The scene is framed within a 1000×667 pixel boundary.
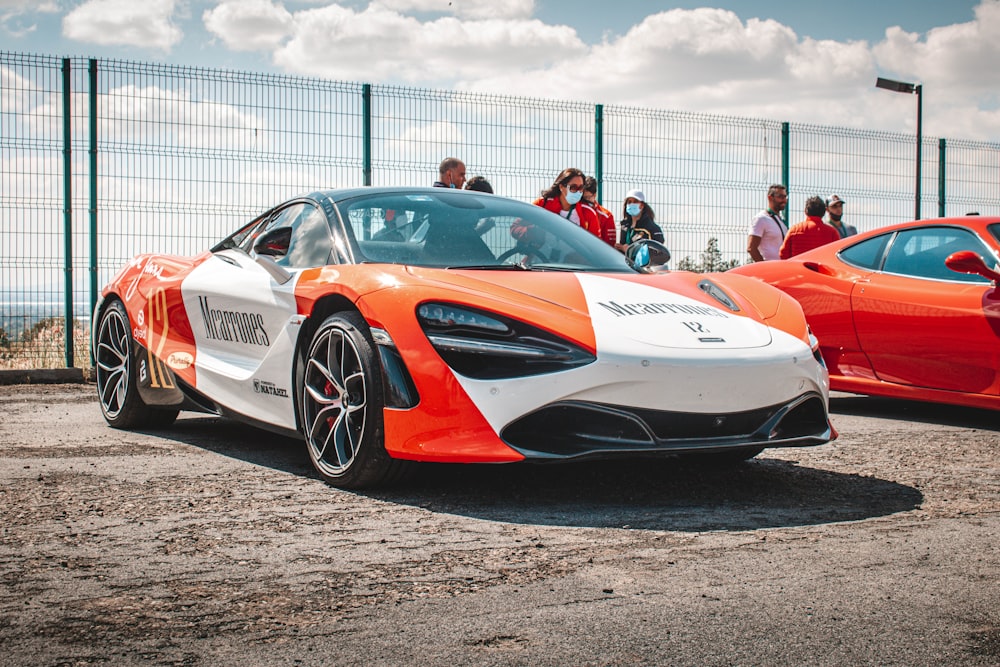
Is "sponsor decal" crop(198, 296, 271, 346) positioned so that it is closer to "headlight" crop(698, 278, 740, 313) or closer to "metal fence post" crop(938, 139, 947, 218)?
"headlight" crop(698, 278, 740, 313)

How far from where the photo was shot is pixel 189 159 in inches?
392

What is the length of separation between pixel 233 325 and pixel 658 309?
7.02 feet

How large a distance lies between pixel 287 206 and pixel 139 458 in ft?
4.72

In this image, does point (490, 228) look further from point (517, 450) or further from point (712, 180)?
point (712, 180)

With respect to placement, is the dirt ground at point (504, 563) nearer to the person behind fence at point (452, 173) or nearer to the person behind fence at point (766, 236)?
the person behind fence at point (452, 173)

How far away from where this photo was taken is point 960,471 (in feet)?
17.0

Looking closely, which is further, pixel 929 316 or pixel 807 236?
pixel 807 236

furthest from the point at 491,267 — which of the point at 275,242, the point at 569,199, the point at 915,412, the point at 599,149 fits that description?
the point at 599,149

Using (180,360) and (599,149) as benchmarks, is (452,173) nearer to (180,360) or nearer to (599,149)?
(599,149)

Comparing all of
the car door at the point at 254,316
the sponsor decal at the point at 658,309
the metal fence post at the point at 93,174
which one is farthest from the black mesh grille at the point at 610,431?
the metal fence post at the point at 93,174

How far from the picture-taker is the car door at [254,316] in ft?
16.9

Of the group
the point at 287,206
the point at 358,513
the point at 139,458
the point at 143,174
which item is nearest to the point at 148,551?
the point at 358,513

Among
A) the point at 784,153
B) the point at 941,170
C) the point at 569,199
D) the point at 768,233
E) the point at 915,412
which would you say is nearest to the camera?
the point at 915,412

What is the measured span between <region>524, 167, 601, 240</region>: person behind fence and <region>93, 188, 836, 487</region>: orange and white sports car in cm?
316
